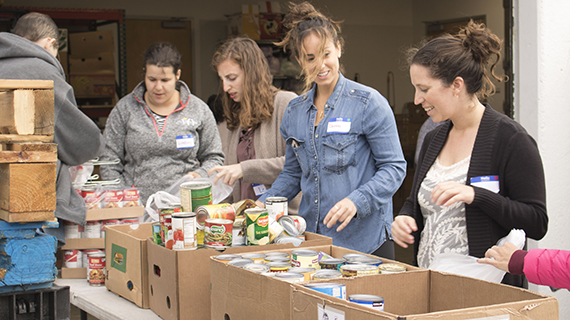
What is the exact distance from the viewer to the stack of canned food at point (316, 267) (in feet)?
4.10

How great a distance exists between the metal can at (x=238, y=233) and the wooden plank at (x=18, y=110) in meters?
0.76

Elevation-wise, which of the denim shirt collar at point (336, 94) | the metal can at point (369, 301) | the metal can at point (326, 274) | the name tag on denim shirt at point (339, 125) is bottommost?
the metal can at point (369, 301)

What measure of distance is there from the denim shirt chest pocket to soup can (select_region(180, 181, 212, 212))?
550 mm

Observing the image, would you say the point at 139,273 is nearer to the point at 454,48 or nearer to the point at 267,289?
the point at 267,289

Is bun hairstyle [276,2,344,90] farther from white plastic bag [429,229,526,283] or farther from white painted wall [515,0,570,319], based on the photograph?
white painted wall [515,0,570,319]

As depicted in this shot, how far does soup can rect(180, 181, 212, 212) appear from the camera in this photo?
73.3 inches

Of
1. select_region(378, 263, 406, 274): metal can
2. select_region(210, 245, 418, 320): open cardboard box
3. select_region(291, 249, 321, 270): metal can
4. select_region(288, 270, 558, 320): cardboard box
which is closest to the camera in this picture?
select_region(288, 270, 558, 320): cardboard box

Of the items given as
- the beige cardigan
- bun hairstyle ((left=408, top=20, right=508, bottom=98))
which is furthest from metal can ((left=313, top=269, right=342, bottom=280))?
the beige cardigan

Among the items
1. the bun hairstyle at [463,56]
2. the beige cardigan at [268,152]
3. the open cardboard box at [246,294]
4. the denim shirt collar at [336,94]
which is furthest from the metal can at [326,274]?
the beige cardigan at [268,152]

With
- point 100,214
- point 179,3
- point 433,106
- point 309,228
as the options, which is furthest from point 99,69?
point 433,106

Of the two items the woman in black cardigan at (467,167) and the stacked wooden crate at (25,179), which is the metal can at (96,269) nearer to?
the stacked wooden crate at (25,179)

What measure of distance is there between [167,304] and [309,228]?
0.75m

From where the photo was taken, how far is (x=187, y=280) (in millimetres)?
1694

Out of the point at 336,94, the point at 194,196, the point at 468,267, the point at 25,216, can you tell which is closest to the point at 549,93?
the point at 336,94
